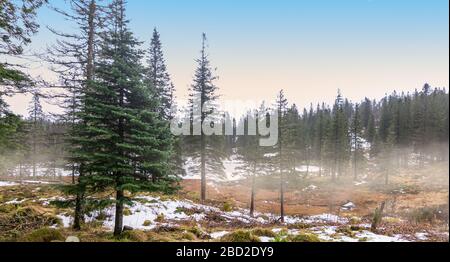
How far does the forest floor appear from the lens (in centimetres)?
1122

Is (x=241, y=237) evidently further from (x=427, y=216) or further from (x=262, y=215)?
(x=427, y=216)

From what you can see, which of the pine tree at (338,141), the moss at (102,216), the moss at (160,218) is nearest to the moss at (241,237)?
the moss at (160,218)

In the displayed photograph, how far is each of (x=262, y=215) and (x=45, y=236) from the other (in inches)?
819

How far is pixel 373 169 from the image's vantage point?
61.1m

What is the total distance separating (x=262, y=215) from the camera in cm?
2778

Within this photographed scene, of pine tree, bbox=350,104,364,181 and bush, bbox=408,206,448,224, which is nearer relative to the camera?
bush, bbox=408,206,448,224

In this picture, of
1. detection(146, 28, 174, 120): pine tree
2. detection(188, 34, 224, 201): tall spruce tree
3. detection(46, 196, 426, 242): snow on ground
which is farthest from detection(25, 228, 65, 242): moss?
detection(146, 28, 174, 120): pine tree

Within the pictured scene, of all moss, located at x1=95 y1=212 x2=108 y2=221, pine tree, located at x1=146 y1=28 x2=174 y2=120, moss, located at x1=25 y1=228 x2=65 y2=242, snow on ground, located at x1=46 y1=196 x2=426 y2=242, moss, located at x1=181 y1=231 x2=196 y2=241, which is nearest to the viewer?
moss, located at x1=25 y1=228 x2=65 y2=242

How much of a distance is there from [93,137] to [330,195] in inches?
1646

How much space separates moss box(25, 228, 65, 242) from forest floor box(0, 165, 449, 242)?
30 millimetres

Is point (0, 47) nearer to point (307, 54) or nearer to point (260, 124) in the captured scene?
point (307, 54)

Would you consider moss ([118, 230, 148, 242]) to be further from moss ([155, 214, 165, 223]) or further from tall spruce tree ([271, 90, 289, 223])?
tall spruce tree ([271, 90, 289, 223])

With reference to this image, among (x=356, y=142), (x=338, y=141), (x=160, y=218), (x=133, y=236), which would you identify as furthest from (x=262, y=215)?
(x=356, y=142)
